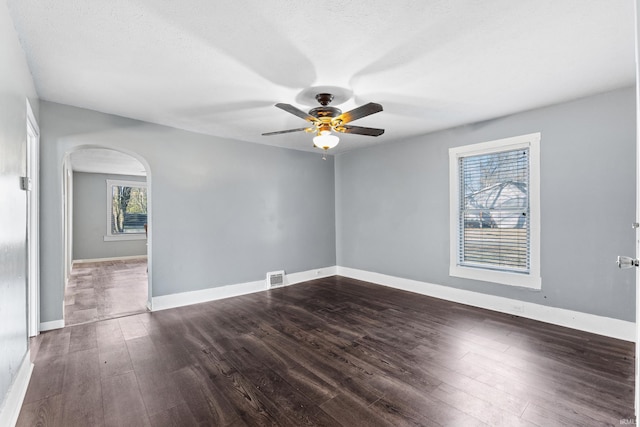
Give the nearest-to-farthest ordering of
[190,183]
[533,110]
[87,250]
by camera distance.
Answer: [533,110] → [190,183] → [87,250]

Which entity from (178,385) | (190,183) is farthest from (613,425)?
(190,183)

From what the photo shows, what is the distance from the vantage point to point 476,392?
2094 mm

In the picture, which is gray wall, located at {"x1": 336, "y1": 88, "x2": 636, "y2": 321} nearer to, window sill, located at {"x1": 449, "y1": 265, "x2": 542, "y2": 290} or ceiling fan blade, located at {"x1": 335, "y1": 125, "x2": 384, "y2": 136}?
window sill, located at {"x1": 449, "y1": 265, "x2": 542, "y2": 290}

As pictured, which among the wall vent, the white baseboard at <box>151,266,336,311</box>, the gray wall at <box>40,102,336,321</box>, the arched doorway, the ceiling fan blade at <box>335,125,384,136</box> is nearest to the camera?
the ceiling fan blade at <box>335,125,384,136</box>

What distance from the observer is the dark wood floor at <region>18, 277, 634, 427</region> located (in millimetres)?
1876

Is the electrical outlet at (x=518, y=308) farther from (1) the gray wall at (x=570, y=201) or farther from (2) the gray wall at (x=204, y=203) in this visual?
(2) the gray wall at (x=204, y=203)

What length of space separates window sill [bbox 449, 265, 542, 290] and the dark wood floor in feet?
1.40

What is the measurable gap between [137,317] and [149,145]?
2187 millimetres

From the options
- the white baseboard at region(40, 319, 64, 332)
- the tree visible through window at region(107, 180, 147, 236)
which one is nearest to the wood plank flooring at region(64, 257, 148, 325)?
the white baseboard at region(40, 319, 64, 332)

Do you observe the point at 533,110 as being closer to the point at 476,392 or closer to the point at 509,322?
the point at 509,322

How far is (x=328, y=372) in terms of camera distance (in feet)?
7.79

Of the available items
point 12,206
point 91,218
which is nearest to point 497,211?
point 12,206

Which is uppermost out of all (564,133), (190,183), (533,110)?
(533,110)

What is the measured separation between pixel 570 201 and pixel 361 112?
254cm
